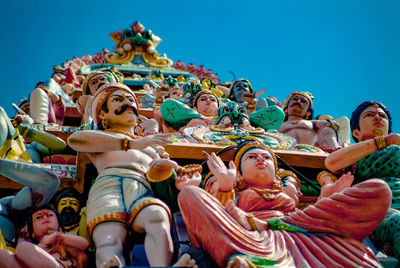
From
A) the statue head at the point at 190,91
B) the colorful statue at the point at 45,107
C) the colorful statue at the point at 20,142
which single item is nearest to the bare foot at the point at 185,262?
the colorful statue at the point at 20,142

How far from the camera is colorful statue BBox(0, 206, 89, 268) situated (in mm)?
5043

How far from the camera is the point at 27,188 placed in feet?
20.2

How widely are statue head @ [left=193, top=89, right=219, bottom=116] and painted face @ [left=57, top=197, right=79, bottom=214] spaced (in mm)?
4933

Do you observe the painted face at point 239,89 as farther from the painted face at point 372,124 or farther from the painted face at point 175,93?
the painted face at point 372,124

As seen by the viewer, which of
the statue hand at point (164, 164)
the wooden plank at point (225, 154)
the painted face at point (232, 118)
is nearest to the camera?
the statue hand at point (164, 164)

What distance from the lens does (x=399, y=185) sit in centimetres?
642

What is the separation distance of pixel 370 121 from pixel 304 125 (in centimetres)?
330

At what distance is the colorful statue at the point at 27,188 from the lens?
6.07m

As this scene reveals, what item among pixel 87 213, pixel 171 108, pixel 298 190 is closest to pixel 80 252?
pixel 87 213

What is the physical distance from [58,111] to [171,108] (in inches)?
133

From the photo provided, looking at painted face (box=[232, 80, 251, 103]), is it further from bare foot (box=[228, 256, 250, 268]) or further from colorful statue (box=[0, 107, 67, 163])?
bare foot (box=[228, 256, 250, 268])

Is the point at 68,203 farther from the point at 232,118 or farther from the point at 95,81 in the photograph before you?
the point at 95,81

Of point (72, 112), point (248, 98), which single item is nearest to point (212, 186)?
point (248, 98)

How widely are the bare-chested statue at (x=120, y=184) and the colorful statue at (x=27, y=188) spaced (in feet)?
1.52
